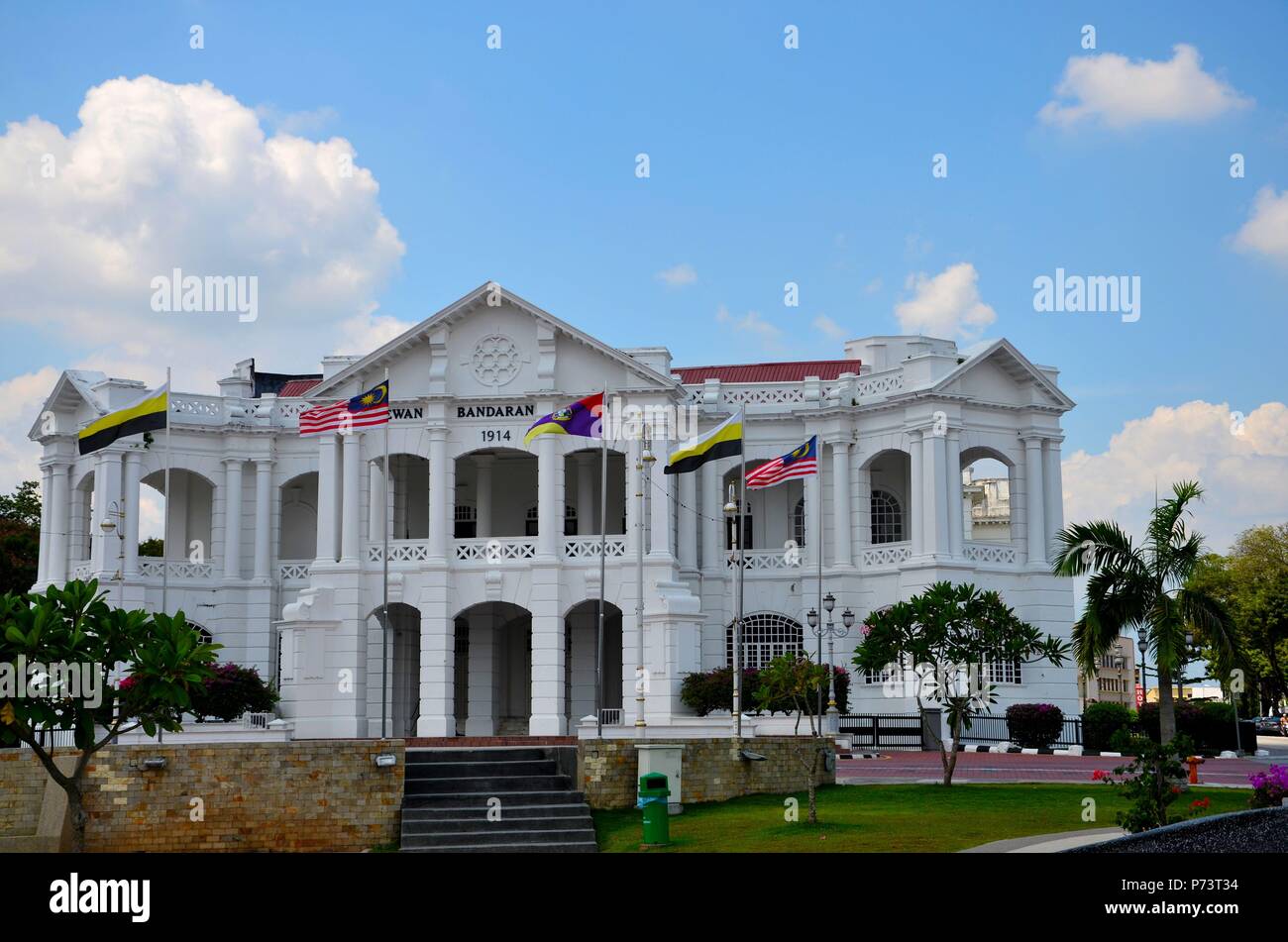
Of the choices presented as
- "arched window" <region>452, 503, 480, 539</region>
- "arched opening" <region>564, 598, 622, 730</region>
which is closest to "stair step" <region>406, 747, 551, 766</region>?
"arched opening" <region>564, 598, 622, 730</region>

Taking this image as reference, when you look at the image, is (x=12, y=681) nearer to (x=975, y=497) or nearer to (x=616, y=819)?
(x=616, y=819)

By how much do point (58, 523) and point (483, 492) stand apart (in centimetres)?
1323

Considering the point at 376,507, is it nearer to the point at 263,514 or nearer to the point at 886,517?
the point at 263,514

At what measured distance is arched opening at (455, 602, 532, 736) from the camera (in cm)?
4616

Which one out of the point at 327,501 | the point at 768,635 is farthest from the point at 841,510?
the point at 327,501

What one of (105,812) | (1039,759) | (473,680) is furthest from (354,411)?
(1039,759)

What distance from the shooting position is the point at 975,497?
87.5 metres

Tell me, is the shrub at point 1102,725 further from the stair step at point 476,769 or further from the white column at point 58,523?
the white column at point 58,523

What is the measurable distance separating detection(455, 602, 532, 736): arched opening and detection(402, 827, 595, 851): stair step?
57.1 feet

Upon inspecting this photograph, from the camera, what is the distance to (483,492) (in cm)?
4753

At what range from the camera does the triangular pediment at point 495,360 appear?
44500mm

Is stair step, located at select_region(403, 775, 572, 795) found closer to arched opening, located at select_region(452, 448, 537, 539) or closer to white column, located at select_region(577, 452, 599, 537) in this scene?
white column, located at select_region(577, 452, 599, 537)

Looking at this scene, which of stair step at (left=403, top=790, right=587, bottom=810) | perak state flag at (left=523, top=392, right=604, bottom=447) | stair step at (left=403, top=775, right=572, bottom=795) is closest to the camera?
stair step at (left=403, top=790, right=587, bottom=810)
